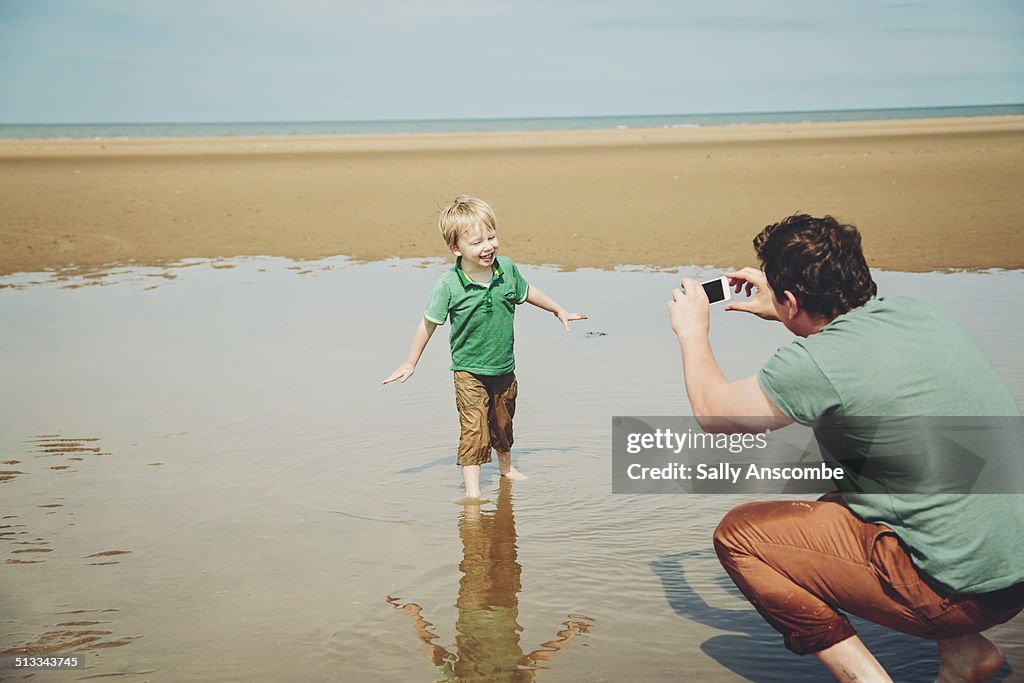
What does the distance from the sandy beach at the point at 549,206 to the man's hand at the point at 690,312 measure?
9128mm

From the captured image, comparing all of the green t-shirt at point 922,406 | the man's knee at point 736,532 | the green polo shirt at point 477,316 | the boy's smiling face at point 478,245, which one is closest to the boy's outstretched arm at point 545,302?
the green polo shirt at point 477,316

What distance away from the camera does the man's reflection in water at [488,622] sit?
3389 mm

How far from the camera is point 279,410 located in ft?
21.6

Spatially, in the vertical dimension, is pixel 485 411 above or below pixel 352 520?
above

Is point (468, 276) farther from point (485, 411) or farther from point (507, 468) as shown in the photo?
point (507, 468)

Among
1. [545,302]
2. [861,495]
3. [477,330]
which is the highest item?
[545,302]

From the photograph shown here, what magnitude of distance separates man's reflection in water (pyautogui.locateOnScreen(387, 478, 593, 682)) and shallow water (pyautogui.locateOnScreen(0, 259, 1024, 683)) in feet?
0.04

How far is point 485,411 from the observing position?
5.23 metres

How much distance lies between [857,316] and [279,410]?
438cm

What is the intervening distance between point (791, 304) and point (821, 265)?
0.50 ft

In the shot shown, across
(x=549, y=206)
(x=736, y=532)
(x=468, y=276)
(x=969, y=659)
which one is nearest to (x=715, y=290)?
(x=736, y=532)

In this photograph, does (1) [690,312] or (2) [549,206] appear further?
(2) [549,206]

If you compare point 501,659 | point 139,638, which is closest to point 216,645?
point 139,638

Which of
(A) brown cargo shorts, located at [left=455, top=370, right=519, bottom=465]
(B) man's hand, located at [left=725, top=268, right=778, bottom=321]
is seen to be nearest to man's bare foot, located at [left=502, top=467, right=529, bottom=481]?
(A) brown cargo shorts, located at [left=455, top=370, right=519, bottom=465]
